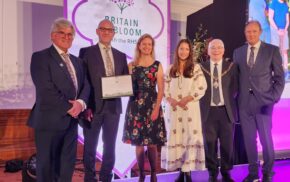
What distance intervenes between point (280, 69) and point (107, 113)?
1.89 m

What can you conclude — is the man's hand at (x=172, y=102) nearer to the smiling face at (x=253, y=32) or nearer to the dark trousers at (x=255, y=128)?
the dark trousers at (x=255, y=128)

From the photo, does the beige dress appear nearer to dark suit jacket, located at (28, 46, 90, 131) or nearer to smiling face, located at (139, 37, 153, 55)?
smiling face, located at (139, 37, 153, 55)

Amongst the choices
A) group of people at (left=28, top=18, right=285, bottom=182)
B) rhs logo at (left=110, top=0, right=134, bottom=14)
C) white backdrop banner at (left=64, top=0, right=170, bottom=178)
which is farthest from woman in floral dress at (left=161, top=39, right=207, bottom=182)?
rhs logo at (left=110, top=0, right=134, bottom=14)

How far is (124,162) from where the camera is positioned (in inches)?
170

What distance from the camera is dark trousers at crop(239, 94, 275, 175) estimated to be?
12.4ft

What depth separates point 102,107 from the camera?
333 centimetres

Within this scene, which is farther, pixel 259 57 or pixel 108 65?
pixel 259 57

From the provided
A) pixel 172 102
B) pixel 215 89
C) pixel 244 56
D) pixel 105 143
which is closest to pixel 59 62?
pixel 105 143

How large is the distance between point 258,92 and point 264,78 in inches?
6.5

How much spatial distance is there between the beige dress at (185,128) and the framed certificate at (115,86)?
0.52 m

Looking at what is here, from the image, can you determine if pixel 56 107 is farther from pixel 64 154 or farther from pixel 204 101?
pixel 204 101

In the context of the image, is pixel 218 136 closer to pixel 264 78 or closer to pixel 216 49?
pixel 264 78

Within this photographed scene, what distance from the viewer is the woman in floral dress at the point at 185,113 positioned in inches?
142

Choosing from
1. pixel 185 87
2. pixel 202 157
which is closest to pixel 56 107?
pixel 185 87
